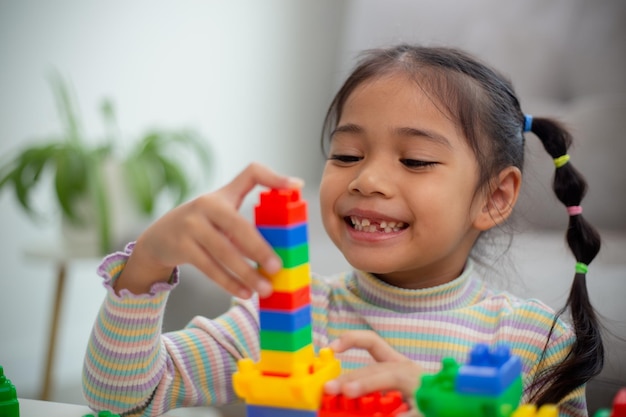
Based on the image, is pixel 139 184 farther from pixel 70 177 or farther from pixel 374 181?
pixel 374 181

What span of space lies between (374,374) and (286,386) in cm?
9

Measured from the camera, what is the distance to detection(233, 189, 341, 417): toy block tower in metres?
0.60

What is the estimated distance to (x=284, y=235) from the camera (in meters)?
0.60

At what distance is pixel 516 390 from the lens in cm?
58

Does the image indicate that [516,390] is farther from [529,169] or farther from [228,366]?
[529,169]

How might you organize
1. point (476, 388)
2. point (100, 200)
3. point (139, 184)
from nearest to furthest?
point (476, 388) < point (100, 200) < point (139, 184)

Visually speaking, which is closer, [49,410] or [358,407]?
[358,407]

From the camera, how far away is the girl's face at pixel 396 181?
941mm

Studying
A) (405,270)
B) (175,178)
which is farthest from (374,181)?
(175,178)

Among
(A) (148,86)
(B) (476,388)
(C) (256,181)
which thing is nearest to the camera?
(B) (476,388)

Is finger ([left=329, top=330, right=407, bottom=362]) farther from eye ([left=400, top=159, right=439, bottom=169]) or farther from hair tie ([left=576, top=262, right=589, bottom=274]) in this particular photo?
hair tie ([left=576, top=262, right=589, bottom=274])

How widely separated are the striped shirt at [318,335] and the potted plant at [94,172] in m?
1.25

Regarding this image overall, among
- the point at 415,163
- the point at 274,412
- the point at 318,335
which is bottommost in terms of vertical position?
the point at 318,335

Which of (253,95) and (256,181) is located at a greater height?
(256,181)
